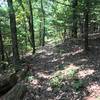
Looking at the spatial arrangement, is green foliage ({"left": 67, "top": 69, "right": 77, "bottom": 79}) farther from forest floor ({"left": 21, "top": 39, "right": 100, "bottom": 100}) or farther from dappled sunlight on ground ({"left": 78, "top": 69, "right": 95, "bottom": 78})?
dappled sunlight on ground ({"left": 78, "top": 69, "right": 95, "bottom": 78})

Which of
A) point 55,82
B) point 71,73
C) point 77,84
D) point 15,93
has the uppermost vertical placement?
point 15,93

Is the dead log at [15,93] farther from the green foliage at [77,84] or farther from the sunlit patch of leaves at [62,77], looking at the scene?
the sunlit patch of leaves at [62,77]

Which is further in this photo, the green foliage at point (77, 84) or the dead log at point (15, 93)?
the green foliage at point (77, 84)

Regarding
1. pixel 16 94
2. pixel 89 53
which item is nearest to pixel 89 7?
pixel 89 53

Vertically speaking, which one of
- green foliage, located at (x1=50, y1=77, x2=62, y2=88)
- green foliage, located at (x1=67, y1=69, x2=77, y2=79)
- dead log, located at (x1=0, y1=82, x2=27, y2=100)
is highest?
dead log, located at (x1=0, y1=82, x2=27, y2=100)

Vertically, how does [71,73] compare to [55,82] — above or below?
above

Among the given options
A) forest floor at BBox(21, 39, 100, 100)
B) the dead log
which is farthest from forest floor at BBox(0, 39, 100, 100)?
the dead log

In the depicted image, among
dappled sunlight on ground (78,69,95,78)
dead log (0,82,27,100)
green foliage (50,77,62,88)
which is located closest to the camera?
dead log (0,82,27,100)

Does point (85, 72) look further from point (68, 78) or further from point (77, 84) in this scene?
point (77, 84)

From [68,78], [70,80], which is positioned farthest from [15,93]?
[68,78]

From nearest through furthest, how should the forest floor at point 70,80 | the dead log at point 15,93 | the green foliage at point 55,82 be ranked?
the dead log at point 15,93 < the forest floor at point 70,80 < the green foliage at point 55,82

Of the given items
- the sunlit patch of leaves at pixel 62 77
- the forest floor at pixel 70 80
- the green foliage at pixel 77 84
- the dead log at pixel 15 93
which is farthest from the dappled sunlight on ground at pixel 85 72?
the dead log at pixel 15 93

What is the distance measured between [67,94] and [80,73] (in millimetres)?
2129

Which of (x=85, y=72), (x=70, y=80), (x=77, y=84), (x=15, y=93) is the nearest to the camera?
(x=15, y=93)
